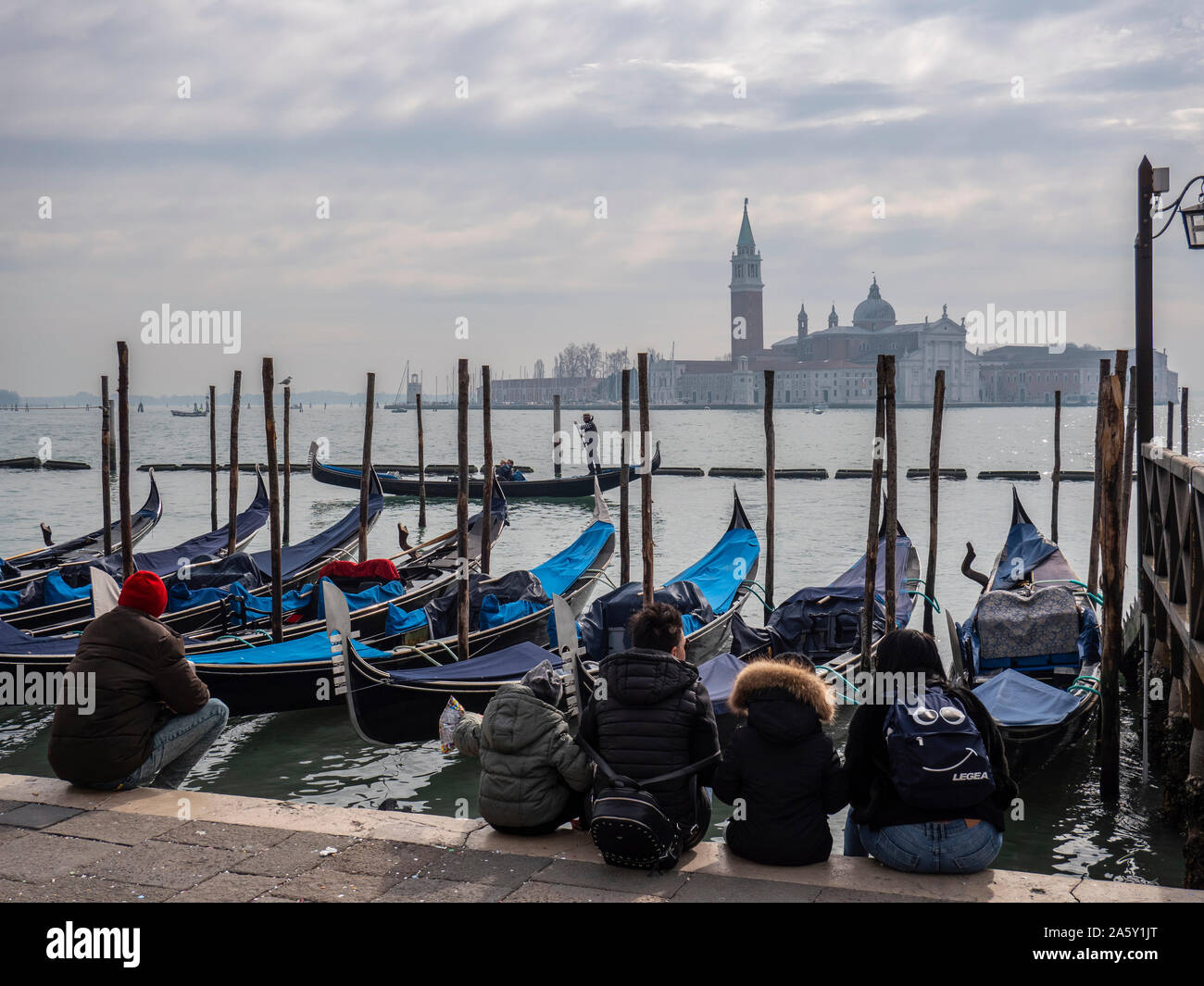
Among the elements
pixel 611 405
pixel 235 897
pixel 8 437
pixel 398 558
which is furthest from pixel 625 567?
pixel 611 405

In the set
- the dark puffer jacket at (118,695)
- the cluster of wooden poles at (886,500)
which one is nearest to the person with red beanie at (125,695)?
the dark puffer jacket at (118,695)

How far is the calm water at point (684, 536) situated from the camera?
197 inches

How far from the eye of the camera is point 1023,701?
5.27 metres

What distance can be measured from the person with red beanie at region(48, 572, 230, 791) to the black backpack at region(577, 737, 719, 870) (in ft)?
4.70

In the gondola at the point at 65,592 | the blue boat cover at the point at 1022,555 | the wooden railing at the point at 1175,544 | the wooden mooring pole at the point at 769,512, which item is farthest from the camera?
the wooden mooring pole at the point at 769,512

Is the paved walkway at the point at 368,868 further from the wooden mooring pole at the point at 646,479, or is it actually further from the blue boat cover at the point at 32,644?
the wooden mooring pole at the point at 646,479

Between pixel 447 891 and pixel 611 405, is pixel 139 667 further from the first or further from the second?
pixel 611 405

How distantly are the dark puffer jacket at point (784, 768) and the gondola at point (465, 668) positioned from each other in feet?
6.01

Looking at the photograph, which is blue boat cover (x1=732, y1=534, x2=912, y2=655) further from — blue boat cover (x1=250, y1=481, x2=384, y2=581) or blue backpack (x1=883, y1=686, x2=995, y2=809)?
blue boat cover (x1=250, y1=481, x2=384, y2=581)

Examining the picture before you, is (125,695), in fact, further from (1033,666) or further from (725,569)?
(725,569)

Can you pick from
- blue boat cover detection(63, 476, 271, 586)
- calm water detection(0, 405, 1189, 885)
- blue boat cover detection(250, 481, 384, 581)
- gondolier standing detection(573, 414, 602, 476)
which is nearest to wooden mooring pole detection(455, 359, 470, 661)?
calm water detection(0, 405, 1189, 885)

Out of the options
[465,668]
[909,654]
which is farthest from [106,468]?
[909,654]

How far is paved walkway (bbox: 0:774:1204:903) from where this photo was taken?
2.71 meters

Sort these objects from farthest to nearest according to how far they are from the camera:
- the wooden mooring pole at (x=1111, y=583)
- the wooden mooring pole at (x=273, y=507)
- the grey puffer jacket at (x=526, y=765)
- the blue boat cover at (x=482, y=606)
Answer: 1. the blue boat cover at (x=482, y=606)
2. the wooden mooring pole at (x=273, y=507)
3. the wooden mooring pole at (x=1111, y=583)
4. the grey puffer jacket at (x=526, y=765)
